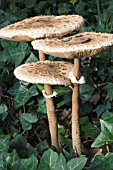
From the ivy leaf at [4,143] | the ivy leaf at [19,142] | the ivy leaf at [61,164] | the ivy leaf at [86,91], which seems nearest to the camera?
the ivy leaf at [61,164]

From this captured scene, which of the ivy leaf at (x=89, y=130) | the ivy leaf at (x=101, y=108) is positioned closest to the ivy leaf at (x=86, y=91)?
the ivy leaf at (x=101, y=108)

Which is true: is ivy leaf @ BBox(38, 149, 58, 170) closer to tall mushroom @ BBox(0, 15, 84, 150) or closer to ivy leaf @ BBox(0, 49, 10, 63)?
tall mushroom @ BBox(0, 15, 84, 150)

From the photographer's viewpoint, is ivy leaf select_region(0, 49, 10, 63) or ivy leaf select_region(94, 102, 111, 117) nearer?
ivy leaf select_region(94, 102, 111, 117)

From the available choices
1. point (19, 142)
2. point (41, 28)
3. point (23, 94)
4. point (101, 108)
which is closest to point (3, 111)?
point (23, 94)

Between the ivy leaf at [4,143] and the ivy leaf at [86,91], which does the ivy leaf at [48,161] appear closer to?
the ivy leaf at [4,143]

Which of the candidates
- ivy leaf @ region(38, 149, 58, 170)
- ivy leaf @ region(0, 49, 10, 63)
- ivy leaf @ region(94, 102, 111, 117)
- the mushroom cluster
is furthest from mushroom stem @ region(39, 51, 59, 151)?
ivy leaf @ region(0, 49, 10, 63)

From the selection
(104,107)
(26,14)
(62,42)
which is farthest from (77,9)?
(62,42)

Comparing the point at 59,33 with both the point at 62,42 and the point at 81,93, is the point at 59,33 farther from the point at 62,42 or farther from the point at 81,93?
the point at 81,93
